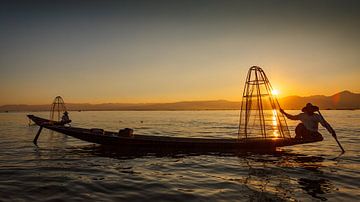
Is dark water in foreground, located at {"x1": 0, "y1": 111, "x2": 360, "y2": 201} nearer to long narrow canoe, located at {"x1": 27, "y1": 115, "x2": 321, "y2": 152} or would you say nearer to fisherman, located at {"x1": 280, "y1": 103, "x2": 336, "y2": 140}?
long narrow canoe, located at {"x1": 27, "y1": 115, "x2": 321, "y2": 152}

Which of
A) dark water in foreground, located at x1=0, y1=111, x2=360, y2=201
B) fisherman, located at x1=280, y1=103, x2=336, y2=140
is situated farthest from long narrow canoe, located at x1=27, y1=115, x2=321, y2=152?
fisherman, located at x1=280, y1=103, x2=336, y2=140

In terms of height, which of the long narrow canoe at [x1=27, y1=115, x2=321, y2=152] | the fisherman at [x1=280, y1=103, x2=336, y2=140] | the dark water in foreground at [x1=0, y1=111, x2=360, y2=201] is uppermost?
the fisherman at [x1=280, y1=103, x2=336, y2=140]

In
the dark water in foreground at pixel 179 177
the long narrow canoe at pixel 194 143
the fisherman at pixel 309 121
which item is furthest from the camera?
the long narrow canoe at pixel 194 143

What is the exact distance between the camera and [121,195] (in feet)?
36.4

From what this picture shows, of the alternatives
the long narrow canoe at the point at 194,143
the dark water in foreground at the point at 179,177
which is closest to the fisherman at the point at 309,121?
the long narrow canoe at the point at 194,143

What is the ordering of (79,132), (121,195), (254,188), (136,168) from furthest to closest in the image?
(79,132) < (136,168) < (254,188) < (121,195)

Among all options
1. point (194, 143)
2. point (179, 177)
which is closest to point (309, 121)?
point (194, 143)

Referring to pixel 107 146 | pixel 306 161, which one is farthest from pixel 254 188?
pixel 107 146

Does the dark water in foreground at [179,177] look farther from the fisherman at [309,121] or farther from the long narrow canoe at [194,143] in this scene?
the fisherman at [309,121]

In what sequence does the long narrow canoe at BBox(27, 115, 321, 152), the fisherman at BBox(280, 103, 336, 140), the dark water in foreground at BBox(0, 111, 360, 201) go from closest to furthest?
1. the dark water in foreground at BBox(0, 111, 360, 201)
2. the fisherman at BBox(280, 103, 336, 140)
3. the long narrow canoe at BBox(27, 115, 321, 152)

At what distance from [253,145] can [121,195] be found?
12029mm

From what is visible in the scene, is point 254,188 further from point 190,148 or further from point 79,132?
point 79,132

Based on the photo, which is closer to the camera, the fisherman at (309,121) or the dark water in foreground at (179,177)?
the dark water in foreground at (179,177)

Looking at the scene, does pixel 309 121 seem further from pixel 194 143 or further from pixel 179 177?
pixel 179 177
